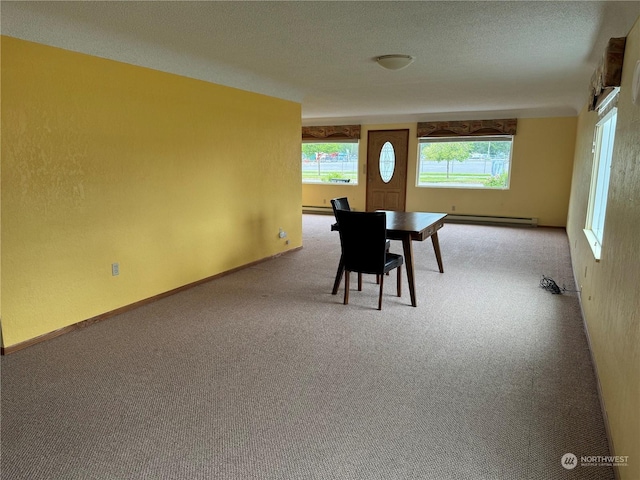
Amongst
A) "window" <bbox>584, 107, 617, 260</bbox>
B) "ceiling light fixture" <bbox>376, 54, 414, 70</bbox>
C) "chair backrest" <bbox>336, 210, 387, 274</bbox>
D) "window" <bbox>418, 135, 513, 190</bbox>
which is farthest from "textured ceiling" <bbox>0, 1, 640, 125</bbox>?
"window" <bbox>418, 135, 513, 190</bbox>

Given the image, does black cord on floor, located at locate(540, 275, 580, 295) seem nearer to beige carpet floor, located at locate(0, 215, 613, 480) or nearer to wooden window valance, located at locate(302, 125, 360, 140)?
beige carpet floor, located at locate(0, 215, 613, 480)

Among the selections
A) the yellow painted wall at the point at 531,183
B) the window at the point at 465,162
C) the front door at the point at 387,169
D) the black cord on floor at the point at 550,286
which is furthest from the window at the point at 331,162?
the black cord on floor at the point at 550,286

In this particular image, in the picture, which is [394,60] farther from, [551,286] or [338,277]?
[551,286]

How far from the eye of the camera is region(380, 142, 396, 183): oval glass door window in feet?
28.8

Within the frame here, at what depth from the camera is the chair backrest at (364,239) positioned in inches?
133

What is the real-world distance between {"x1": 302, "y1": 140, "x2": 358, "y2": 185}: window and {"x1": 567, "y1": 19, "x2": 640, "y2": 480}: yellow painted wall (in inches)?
269

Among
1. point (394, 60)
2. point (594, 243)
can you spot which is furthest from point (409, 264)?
point (394, 60)

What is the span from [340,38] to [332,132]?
6.26m

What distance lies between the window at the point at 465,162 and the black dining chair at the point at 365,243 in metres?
5.39

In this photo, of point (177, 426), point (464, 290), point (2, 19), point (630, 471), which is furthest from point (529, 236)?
point (2, 19)

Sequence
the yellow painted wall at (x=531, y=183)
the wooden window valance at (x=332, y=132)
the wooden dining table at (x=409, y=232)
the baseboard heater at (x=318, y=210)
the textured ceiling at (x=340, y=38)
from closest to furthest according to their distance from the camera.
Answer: the textured ceiling at (x=340, y=38)
the wooden dining table at (x=409, y=232)
the yellow painted wall at (x=531, y=183)
the wooden window valance at (x=332, y=132)
the baseboard heater at (x=318, y=210)

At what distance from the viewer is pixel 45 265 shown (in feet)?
9.30

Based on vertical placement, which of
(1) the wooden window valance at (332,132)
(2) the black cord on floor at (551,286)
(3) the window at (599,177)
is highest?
(1) the wooden window valance at (332,132)

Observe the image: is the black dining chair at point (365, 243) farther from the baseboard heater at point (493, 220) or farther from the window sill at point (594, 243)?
the baseboard heater at point (493, 220)
